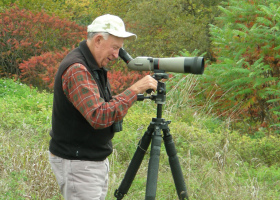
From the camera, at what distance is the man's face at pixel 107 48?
2932 mm

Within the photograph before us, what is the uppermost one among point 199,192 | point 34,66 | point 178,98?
point 34,66

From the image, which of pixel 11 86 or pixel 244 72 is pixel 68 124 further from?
pixel 11 86

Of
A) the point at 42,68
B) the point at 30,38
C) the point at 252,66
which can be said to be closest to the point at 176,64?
the point at 252,66

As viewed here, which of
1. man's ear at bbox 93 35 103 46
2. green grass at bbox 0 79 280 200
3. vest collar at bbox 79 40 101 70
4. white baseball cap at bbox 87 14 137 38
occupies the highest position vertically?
white baseball cap at bbox 87 14 137 38

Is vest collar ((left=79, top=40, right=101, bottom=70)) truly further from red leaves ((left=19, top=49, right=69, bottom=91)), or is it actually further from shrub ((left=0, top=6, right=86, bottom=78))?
shrub ((left=0, top=6, right=86, bottom=78))

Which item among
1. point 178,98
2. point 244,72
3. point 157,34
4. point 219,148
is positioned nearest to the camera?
point 219,148

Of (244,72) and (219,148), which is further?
(244,72)

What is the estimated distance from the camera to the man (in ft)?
9.20

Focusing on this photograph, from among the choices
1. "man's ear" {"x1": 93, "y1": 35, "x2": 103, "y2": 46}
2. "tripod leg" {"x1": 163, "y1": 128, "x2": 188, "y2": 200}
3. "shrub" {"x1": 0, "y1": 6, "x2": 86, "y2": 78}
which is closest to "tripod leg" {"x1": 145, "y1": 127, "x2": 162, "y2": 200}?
"tripod leg" {"x1": 163, "y1": 128, "x2": 188, "y2": 200}

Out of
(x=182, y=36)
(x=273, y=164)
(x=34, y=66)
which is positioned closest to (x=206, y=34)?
(x=182, y=36)

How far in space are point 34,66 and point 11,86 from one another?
80cm

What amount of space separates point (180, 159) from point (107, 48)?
2.50 metres

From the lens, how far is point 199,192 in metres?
4.25

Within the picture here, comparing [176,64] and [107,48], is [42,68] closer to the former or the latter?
→ [176,64]
